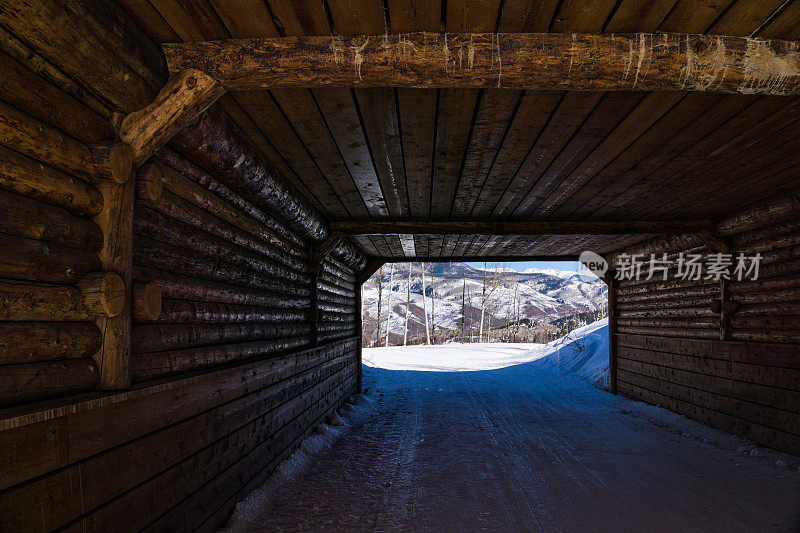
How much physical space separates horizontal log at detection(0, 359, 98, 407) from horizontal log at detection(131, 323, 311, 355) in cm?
40

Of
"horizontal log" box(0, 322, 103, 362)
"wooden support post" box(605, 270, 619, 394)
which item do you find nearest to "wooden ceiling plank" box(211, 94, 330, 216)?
"horizontal log" box(0, 322, 103, 362)

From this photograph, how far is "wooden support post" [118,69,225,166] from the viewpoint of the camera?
2.39 metres

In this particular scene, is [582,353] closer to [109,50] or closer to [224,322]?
[224,322]

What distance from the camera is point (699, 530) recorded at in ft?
11.1

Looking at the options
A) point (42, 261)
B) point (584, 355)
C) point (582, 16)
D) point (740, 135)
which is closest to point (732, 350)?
point (740, 135)

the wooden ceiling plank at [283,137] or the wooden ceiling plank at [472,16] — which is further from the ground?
the wooden ceiling plank at [472,16]

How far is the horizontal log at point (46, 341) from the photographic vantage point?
5.69 feet

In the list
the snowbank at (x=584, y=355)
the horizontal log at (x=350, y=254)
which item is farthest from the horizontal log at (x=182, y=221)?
the snowbank at (x=584, y=355)

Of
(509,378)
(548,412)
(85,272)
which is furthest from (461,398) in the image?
(85,272)

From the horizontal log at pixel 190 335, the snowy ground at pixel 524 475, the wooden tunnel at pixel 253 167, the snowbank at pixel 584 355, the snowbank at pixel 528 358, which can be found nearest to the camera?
the wooden tunnel at pixel 253 167

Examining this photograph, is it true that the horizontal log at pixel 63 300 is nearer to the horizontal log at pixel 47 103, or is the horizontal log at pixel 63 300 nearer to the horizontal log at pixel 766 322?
the horizontal log at pixel 47 103

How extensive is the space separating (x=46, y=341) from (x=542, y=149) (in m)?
3.96

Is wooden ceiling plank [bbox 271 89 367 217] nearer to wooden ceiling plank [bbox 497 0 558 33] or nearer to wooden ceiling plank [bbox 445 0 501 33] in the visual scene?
wooden ceiling plank [bbox 445 0 501 33]

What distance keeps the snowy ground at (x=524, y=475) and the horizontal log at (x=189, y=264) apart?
6.77 feet
